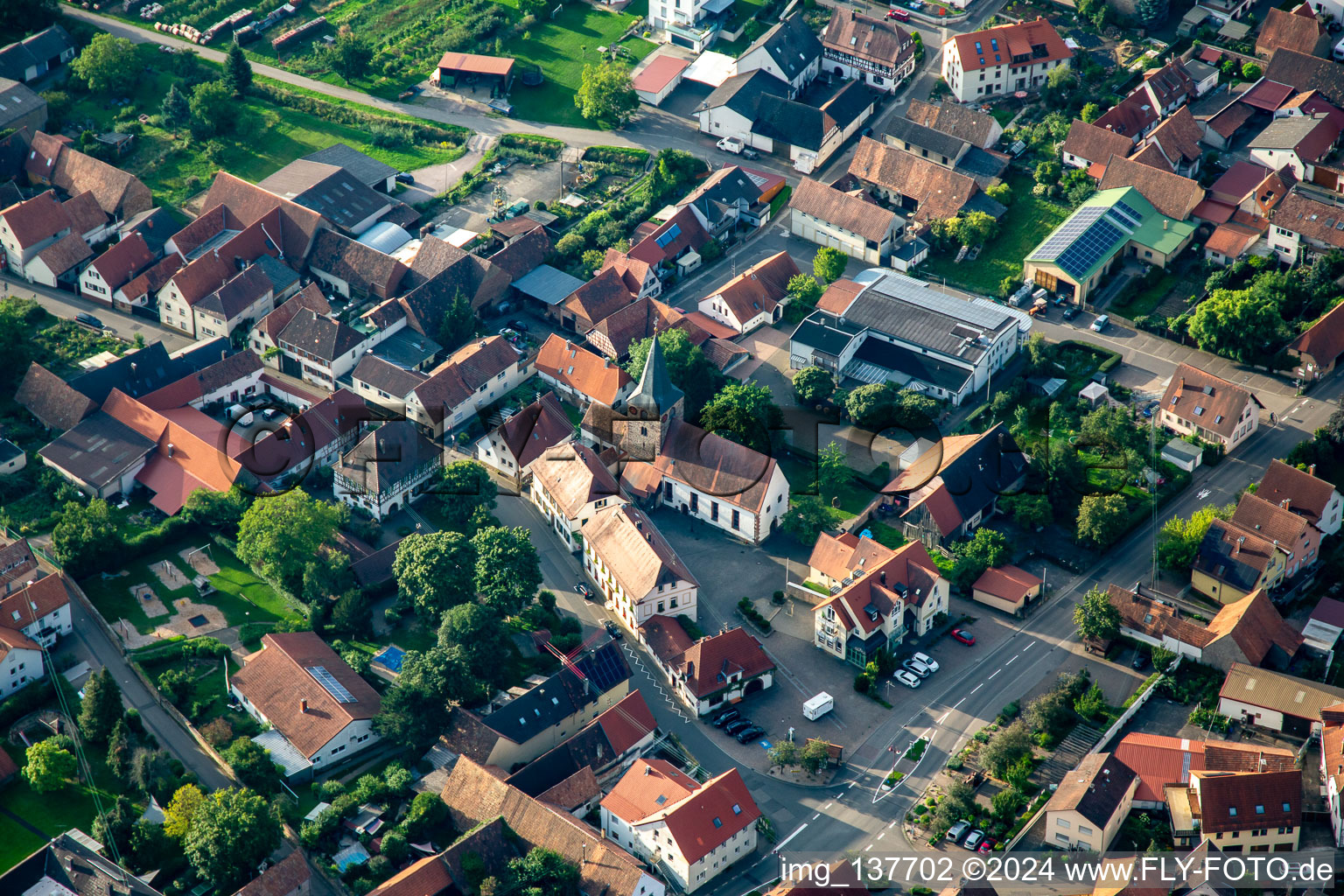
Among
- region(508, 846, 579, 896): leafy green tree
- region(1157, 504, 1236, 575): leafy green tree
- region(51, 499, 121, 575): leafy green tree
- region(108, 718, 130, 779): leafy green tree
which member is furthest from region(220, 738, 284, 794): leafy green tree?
region(1157, 504, 1236, 575): leafy green tree

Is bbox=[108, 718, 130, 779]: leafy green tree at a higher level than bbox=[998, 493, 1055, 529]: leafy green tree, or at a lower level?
lower

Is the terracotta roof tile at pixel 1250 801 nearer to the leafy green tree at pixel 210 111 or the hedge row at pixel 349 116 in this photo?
the hedge row at pixel 349 116

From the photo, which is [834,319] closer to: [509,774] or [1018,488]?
[1018,488]

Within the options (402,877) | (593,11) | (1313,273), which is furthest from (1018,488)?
(593,11)

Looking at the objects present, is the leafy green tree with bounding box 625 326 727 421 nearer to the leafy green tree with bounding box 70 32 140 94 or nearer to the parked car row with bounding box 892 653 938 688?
the parked car row with bounding box 892 653 938 688

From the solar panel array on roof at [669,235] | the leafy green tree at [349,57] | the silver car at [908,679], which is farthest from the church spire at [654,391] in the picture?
the leafy green tree at [349,57]

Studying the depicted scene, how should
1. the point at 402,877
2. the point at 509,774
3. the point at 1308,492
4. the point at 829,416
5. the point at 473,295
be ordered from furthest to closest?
the point at 473,295
the point at 829,416
the point at 1308,492
the point at 509,774
the point at 402,877
